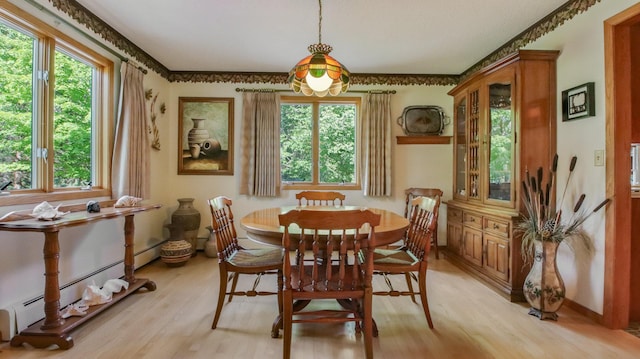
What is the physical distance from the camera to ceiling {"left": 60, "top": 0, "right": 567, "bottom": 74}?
8.37ft

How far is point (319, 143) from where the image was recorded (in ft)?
14.3

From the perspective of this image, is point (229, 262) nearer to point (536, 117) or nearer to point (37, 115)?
point (37, 115)

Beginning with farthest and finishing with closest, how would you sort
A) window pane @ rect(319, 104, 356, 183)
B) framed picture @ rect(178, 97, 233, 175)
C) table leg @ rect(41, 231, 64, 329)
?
window pane @ rect(319, 104, 356, 183), framed picture @ rect(178, 97, 233, 175), table leg @ rect(41, 231, 64, 329)

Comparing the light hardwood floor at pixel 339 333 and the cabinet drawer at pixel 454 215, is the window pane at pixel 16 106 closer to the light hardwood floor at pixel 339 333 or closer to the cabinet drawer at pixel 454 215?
the light hardwood floor at pixel 339 333

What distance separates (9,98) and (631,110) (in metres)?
4.35

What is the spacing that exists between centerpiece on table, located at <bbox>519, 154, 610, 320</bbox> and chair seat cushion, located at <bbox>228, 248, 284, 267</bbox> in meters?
1.92

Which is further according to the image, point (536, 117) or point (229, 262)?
point (536, 117)

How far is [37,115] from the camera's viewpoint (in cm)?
229

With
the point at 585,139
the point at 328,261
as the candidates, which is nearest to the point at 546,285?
the point at 585,139

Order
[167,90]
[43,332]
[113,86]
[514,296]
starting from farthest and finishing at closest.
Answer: [167,90] < [113,86] < [514,296] < [43,332]

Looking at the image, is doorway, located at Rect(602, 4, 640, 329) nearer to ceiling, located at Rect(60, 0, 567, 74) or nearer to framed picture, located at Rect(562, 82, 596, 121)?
framed picture, located at Rect(562, 82, 596, 121)

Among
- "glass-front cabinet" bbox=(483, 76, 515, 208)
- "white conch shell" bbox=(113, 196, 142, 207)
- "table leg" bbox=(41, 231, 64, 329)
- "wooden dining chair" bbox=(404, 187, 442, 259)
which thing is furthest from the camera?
"wooden dining chair" bbox=(404, 187, 442, 259)

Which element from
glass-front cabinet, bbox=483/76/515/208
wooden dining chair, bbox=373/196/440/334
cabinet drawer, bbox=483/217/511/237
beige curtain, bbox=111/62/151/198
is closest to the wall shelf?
glass-front cabinet, bbox=483/76/515/208

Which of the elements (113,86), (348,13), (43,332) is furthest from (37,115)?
(348,13)
